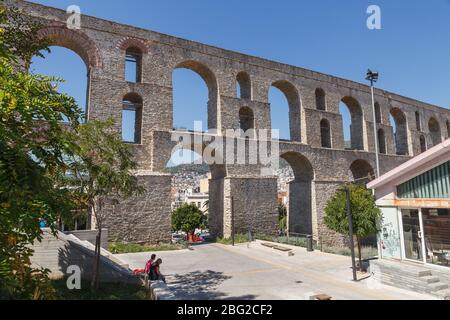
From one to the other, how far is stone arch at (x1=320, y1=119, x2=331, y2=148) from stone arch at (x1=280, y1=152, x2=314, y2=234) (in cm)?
436

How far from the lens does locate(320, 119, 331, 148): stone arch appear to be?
30797 millimetres

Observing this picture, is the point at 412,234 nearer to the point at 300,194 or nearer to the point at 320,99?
the point at 300,194

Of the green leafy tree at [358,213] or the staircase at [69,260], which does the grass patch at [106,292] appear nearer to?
the staircase at [69,260]

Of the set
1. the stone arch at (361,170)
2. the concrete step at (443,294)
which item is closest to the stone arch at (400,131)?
the stone arch at (361,170)

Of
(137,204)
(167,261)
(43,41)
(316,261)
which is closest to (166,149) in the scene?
(137,204)

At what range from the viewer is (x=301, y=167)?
29047 millimetres

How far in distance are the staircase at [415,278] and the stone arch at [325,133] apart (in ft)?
68.2

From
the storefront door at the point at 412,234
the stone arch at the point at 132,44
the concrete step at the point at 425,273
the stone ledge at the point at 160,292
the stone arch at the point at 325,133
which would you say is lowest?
the stone ledge at the point at 160,292

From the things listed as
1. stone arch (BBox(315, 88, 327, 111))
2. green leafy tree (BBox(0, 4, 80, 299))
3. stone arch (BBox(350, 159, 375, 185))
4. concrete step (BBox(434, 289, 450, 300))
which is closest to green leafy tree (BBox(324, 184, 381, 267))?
concrete step (BBox(434, 289, 450, 300))

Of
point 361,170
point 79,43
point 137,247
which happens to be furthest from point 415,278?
point 361,170

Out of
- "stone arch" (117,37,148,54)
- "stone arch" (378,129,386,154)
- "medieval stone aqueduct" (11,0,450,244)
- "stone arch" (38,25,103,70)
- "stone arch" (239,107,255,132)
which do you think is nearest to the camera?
"stone arch" (38,25,103,70)

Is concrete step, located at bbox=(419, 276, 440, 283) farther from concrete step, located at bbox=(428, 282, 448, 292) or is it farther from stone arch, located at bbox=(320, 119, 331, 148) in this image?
stone arch, located at bbox=(320, 119, 331, 148)

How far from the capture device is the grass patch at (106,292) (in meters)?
9.40
